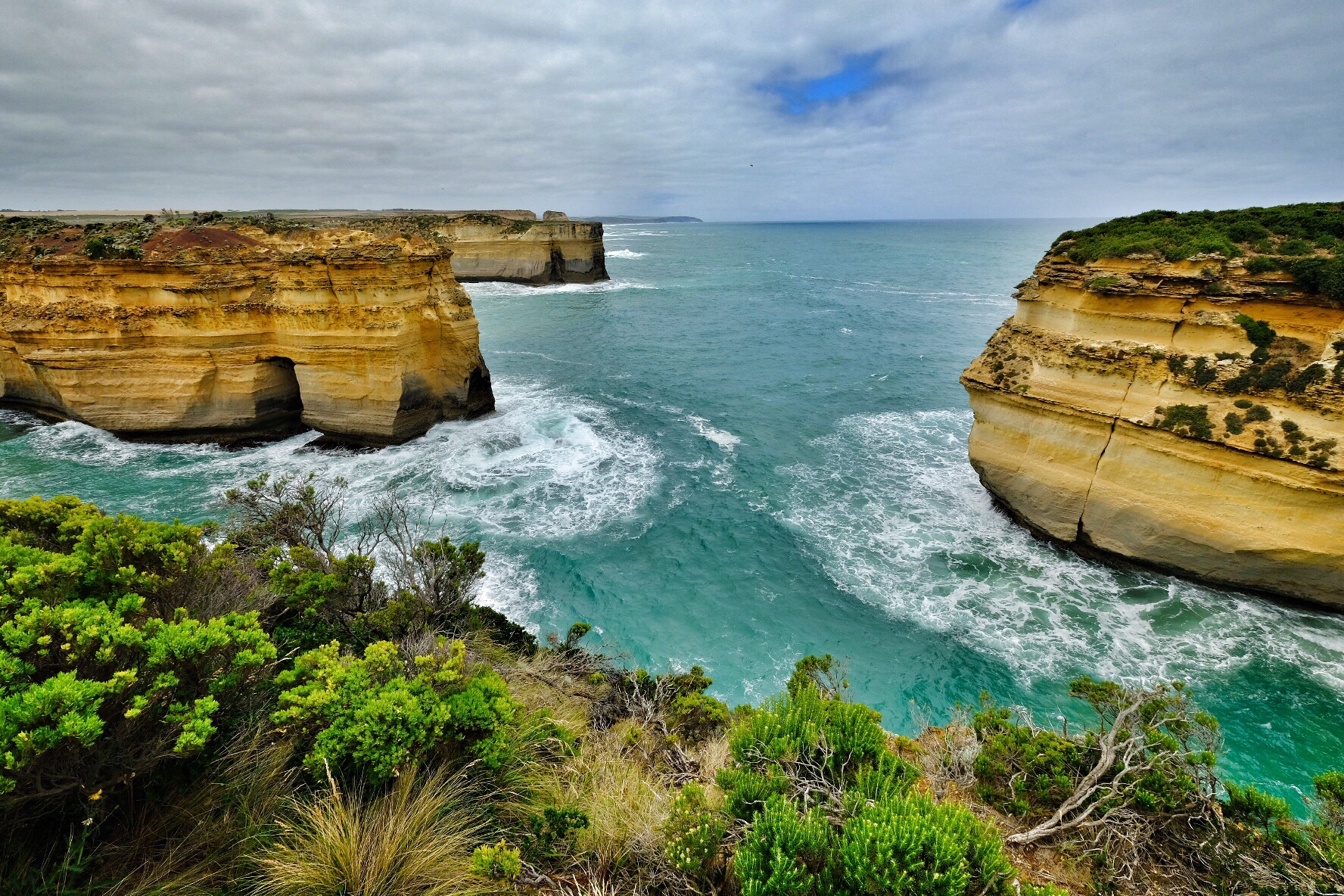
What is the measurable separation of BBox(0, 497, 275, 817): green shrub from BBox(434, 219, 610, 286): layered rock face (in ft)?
195

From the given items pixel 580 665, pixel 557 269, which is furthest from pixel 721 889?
pixel 557 269

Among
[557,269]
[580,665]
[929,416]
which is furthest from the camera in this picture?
[557,269]

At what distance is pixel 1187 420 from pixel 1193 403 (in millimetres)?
424

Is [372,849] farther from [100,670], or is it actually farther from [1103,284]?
[1103,284]

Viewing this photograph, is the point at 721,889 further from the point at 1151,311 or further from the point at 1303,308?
the point at 1303,308

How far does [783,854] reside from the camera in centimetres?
408

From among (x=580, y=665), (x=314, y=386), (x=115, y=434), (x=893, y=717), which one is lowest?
(x=893, y=717)

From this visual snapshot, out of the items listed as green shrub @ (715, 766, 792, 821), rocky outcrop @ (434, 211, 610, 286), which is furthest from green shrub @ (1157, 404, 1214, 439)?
rocky outcrop @ (434, 211, 610, 286)

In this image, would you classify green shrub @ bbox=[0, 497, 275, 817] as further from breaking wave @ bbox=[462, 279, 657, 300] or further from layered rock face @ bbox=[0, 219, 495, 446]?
breaking wave @ bbox=[462, 279, 657, 300]

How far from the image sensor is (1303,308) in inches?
453

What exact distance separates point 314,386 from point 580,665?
15.4 m

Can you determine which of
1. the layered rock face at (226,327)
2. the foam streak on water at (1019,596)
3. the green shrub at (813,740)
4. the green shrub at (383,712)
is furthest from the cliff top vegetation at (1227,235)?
the layered rock face at (226,327)

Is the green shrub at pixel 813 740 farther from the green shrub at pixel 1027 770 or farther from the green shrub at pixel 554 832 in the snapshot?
the green shrub at pixel 554 832

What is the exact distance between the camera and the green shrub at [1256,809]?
4844 mm
